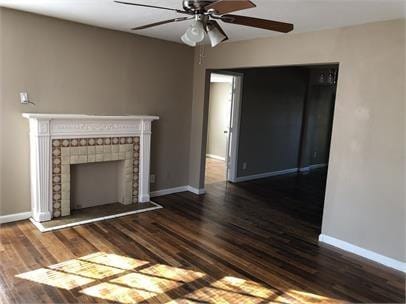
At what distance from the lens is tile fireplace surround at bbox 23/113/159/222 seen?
3646mm

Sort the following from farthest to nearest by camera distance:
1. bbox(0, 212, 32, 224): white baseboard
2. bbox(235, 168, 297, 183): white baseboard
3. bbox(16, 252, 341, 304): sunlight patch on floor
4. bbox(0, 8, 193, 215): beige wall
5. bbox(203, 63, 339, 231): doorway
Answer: bbox(235, 168, 297, 183): white baseboard → bbox(203, 63, 339, 231): doorway → bbox(0, 212, 32, 224): white baseboard → bbox(0, 8, 193, 215): beige wall → bbox(16, 252, 341, 304): sunlight patch on floor

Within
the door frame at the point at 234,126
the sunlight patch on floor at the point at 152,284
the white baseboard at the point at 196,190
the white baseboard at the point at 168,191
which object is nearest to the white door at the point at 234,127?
the door frame at the point at 234,126

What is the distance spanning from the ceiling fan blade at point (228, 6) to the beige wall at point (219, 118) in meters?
6.50

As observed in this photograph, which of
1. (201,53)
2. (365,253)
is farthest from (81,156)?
(365,253)

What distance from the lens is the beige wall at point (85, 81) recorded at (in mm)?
3551

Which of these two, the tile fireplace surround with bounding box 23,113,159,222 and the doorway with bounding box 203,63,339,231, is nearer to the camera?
the tile fireplace surround with bounding box 23,113,159,222

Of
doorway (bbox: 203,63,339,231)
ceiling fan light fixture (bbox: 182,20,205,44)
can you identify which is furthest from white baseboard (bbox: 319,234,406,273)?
ceiling fan light fixture (bbox: 182,20,205,44)

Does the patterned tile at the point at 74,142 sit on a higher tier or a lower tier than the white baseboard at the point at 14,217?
higher

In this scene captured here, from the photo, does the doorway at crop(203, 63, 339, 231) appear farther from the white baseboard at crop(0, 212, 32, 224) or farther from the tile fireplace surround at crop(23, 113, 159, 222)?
the white baseboard at crop(0, 212, 32, 224)

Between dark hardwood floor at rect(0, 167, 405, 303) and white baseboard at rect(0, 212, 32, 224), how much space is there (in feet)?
0.33

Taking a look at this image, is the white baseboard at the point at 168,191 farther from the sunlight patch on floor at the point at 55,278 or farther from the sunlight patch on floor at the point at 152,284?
the sunlight patch on floor at the point at 55,278

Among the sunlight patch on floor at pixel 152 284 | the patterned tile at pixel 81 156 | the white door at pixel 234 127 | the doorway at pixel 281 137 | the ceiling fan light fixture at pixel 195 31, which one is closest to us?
the ceiling fan light fixture at pixel 195 31

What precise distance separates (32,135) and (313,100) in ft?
19.6

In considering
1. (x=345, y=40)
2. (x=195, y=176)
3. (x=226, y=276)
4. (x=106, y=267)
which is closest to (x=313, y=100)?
(x=195, y=176)
